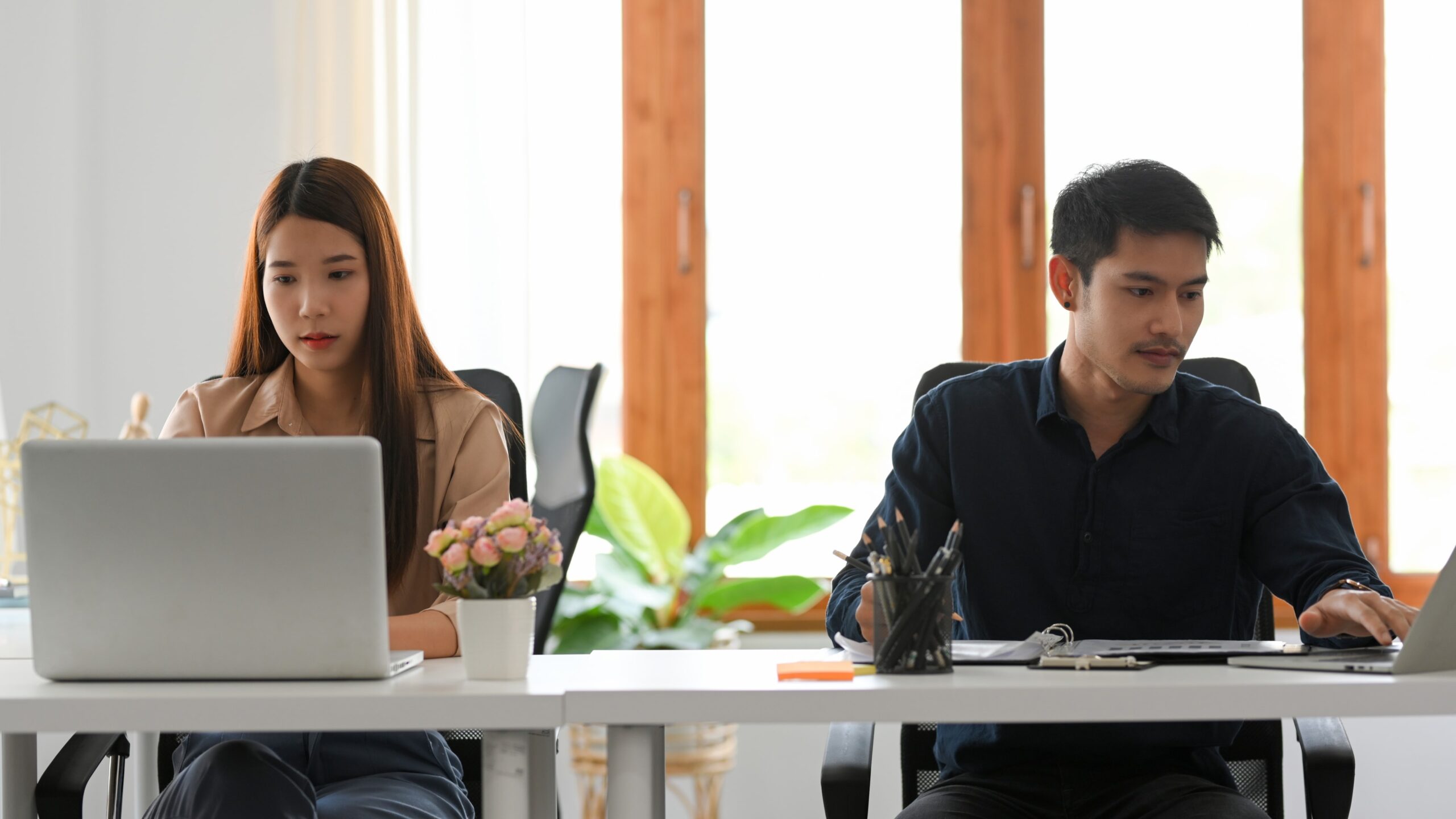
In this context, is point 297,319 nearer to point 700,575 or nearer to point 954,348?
point 700,575

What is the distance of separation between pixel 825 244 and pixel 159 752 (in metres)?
2.10

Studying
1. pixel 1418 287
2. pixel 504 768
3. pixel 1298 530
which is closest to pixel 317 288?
pixel 504 768

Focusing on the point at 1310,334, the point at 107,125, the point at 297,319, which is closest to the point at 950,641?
the point at 297,319

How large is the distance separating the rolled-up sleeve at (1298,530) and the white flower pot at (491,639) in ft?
2.76

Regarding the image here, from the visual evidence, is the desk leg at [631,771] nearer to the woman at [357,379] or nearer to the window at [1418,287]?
the woman at [357,379]

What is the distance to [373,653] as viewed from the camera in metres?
1.15

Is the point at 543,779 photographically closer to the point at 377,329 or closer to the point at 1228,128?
the point at 377,329

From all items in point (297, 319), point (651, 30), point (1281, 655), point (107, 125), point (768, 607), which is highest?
point (651, 30)

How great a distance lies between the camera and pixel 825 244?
329 centimetres

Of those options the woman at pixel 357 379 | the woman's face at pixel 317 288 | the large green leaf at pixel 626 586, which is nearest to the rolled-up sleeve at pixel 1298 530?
the woman at pixel 357 379

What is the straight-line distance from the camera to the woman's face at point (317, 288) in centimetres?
166

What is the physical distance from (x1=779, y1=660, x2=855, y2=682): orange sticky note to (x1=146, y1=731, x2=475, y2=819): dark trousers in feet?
1.44

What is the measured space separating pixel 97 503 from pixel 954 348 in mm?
2452

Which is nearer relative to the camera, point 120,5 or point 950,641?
point 950,641
